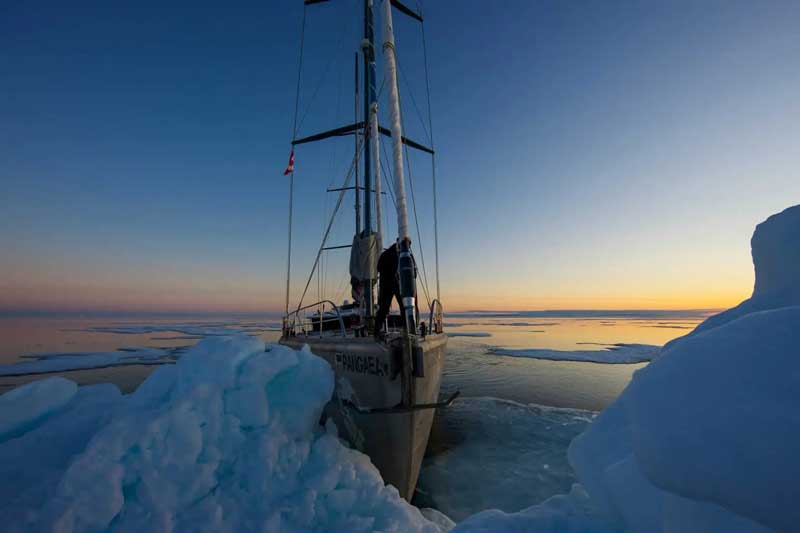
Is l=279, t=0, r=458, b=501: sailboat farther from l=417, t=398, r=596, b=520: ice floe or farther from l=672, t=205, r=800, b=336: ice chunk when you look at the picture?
l=672, t=205, r=800, b=336: ice chunk

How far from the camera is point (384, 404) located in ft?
18.2

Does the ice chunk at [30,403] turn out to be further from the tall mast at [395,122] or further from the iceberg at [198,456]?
the tall mast at [395,122]

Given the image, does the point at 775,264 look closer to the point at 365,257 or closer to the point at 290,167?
the point at 365,257

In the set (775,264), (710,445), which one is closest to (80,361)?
(710,445)

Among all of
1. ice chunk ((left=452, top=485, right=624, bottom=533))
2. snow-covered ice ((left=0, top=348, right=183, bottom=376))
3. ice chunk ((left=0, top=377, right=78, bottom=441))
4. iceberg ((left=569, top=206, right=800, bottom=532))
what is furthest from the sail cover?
snow-covered ice ((left=0, top=348, right=183, bottom=376))

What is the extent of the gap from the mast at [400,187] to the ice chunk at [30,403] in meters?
4.73

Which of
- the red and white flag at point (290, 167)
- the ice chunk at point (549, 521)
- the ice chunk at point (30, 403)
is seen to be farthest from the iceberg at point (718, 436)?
the red and white flag at point (290, 167)

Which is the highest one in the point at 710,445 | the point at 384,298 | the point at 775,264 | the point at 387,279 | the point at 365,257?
the point at 365,257

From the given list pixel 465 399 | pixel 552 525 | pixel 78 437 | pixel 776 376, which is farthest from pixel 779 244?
pixel 465 399

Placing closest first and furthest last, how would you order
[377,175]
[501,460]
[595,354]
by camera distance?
[501,460] < [377,175] < [595,354]

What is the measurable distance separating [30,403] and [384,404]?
4665 millimetres

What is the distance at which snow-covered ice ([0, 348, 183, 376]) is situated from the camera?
16906 millimetres

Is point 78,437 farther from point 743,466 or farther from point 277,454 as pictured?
point 743,466

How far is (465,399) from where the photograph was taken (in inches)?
508
